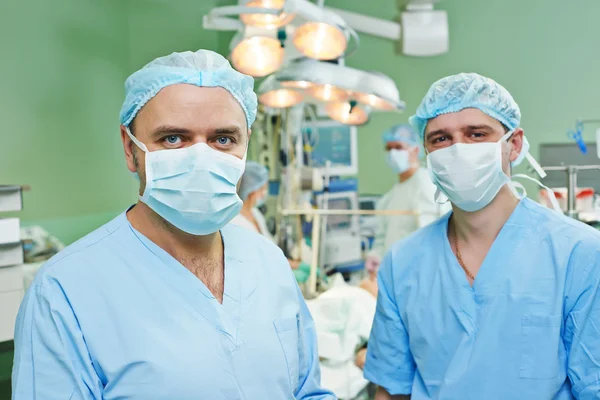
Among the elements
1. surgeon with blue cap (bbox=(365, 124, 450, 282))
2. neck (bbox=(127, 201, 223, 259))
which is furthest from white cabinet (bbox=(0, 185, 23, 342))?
surgeon with blue cap (bbox=(365, 124, 450, 282))

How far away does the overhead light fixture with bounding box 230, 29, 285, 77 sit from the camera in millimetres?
1861

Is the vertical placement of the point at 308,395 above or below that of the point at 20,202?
below

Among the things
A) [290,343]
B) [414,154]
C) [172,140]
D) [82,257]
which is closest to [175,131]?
[172,140]

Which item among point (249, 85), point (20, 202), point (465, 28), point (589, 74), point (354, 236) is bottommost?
point (354, 236)

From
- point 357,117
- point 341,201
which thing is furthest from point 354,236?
point 357,117

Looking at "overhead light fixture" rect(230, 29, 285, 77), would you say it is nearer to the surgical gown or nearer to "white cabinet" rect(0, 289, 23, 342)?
"white cabinet" rect(0, 289, 23, 342)

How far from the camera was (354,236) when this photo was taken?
296 centimetres

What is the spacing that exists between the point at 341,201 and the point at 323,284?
503 millimetres

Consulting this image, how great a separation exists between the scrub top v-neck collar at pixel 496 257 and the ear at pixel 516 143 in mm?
130

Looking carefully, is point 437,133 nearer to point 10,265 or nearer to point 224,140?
point 224,140

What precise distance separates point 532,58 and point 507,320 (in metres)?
3.32

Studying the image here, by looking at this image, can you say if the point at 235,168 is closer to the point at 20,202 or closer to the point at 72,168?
the point at 20,202

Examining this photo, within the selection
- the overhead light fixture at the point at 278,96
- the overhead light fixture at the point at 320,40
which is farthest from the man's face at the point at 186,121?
the overhead light fixture at the point at 278,96

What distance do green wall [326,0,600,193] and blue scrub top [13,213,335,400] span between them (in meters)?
3.20
